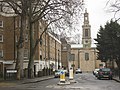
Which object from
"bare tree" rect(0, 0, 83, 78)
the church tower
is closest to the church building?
the church tower

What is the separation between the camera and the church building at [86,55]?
433 feet

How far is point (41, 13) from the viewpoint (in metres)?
42.0

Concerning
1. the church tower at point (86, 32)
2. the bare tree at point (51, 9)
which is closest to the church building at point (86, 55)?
the church tower at point (86, 32)

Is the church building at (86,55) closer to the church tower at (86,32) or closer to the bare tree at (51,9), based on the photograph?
the church tower at (86,32)

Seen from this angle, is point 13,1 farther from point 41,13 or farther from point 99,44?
point 99,44

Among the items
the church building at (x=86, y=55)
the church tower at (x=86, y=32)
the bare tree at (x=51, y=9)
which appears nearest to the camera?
the bare tree at (x=51, y=9)

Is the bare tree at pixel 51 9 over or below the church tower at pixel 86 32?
below

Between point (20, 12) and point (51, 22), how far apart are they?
445cm

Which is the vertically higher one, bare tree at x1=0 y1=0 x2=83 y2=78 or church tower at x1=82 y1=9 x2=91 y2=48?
church tower at x1=82 y1=9 x2=91 y2=48

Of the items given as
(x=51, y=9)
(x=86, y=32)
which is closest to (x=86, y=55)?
(x=86, y=32)

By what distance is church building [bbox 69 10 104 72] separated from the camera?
132 m

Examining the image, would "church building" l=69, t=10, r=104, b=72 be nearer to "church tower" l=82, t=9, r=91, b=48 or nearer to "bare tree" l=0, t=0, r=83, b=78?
"church tower" l=82, t=9, r=91, b=48

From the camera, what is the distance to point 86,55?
134125mm

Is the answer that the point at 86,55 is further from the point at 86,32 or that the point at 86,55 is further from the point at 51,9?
the point at 51,9
